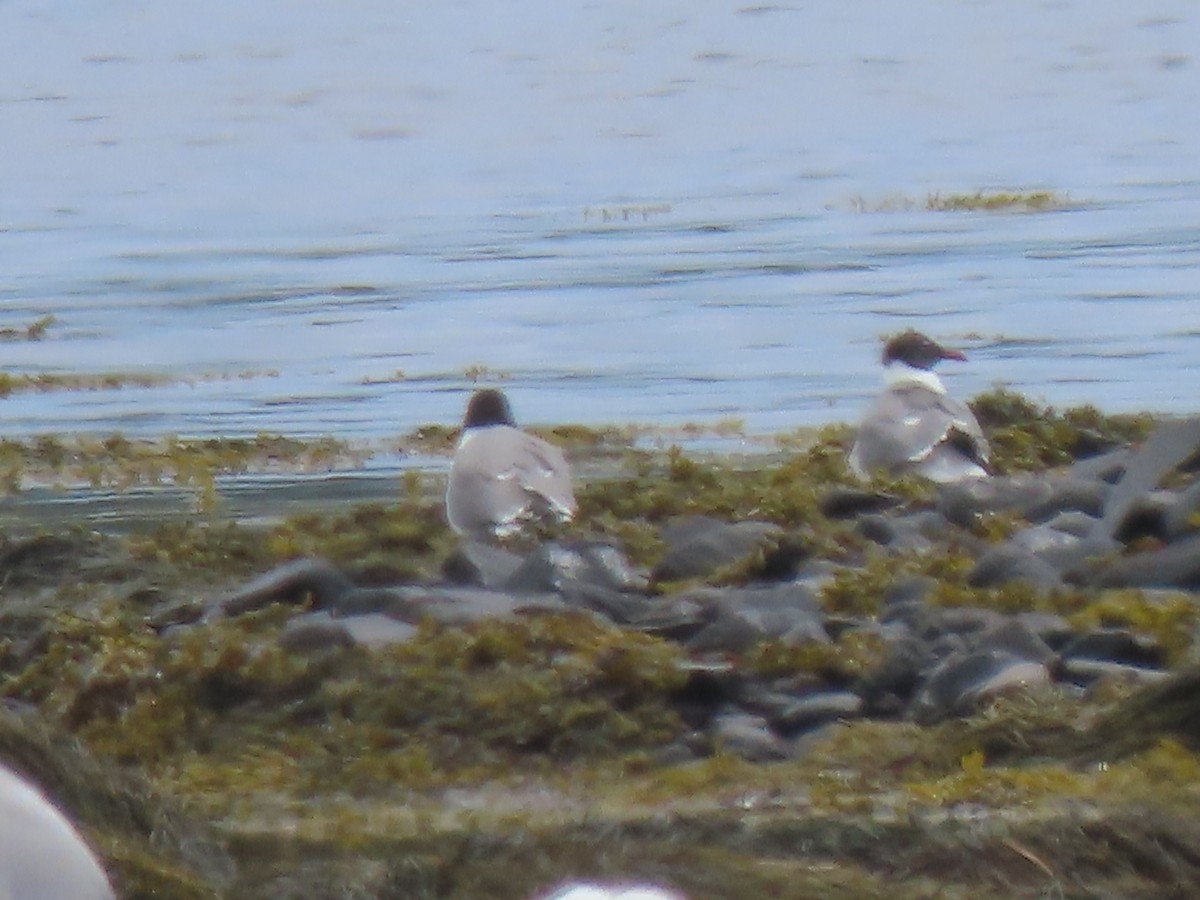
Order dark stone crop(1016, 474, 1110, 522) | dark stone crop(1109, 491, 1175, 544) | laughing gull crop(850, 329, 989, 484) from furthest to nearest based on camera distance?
laughing gull crop(850, 329, 989, 484) → dark stone crop(1016, 474, 1110, 522) → dark stone crop(1109, 491, 1175, 544)

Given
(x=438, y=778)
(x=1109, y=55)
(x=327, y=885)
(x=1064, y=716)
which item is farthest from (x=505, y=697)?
(x=1109, y=55)

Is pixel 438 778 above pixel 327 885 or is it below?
below

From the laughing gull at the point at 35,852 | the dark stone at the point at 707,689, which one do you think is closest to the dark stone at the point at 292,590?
the dark stone at the point at 707,689

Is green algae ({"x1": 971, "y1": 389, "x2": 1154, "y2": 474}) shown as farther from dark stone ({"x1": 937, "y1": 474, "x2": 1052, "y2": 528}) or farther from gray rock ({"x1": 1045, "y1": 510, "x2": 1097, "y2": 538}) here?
gray rock ({"x1": 1045, "y1": 510, "x2": 1097, "y2": 538})

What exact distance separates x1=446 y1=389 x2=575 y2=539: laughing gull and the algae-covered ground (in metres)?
0.12

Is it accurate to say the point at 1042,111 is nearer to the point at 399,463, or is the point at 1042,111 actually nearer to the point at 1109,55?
the point at 1109,55

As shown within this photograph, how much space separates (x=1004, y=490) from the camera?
31.1 feet

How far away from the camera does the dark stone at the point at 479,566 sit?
8633mm

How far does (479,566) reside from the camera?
28.6ft

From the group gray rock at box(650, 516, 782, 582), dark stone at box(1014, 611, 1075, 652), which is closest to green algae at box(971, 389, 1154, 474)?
gray rock at box(650, 516, 782, 582)

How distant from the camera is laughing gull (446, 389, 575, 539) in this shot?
9914 mm

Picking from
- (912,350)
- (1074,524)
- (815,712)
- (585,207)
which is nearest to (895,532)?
(1074,524)

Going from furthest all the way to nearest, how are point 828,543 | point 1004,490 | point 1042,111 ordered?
point 1042,111 < point 1004,490 < point 828,543

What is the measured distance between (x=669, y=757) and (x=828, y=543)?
204 cm
